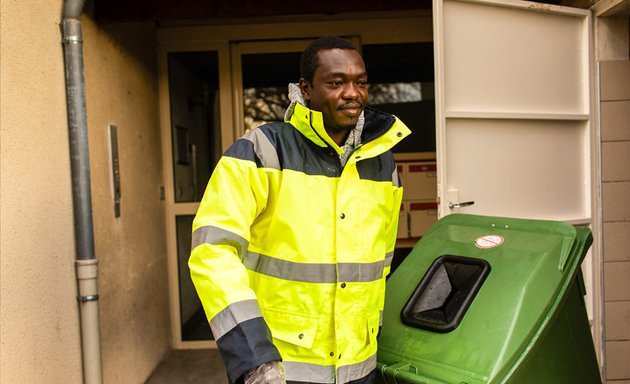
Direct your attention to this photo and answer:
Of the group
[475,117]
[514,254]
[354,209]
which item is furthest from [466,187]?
[354,209]

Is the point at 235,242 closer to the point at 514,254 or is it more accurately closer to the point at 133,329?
the point at 514,254

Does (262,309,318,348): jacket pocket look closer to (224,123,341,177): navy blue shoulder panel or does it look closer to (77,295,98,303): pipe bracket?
(224,123,341,177): navy blue shoulder panel

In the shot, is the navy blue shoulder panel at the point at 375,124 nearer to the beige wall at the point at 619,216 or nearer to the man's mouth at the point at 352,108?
the man's mouth at the point at 352,108

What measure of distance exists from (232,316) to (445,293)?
87cm

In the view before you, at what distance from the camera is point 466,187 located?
2881mm

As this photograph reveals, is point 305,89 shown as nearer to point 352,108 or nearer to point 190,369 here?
point 352,108

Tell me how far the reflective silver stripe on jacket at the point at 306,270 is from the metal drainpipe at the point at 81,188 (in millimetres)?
1545

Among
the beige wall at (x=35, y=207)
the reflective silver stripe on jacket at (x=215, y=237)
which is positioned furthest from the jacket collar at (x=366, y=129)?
the beige wall at (x=35, y=207)

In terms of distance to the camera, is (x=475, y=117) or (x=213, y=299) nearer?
(x=213, y=299)

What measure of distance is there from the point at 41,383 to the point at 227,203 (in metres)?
1.63

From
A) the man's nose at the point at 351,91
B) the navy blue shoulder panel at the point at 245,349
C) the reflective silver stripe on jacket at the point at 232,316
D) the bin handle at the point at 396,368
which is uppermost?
the man's nose at the point at 351,91

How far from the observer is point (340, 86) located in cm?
153

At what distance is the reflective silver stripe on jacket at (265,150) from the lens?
1.46 metres

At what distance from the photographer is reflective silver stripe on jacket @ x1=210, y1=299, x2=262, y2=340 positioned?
1.27 metres
